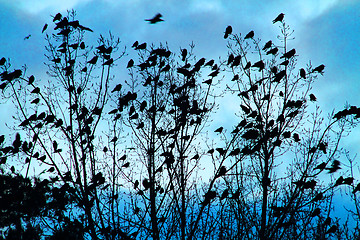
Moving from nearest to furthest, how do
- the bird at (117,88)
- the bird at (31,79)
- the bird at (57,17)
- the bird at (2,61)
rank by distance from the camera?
1. the bird at (57,17)
2. the bird at (2,61)
3. the bird at (31,79)
4. the bird at (117,88)

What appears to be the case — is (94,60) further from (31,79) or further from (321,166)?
(321,166)

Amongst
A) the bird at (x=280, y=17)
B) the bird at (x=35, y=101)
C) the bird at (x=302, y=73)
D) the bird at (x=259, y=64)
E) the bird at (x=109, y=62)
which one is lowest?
the bird at (x=35, y=101)

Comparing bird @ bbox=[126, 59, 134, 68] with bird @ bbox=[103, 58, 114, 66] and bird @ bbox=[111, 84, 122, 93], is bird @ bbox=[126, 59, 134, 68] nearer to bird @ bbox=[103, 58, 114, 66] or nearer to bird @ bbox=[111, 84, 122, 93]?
bird @ bbox=[103, 58, 114, 66]

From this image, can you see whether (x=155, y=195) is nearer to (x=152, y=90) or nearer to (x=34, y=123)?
(x=152, y=90)

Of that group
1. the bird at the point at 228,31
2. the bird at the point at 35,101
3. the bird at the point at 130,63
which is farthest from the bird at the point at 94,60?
the bird at the point at 228,31

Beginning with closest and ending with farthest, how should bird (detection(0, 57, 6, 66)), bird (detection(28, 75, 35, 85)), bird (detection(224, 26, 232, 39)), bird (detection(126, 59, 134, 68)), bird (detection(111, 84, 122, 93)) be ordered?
bird (detection(0, 57, 6, 66)) < bird (detection(28, 75, 35, 85)) < bird (detection(126, 59, 134, 68)) < bird (detection(111, 84, 122, 93)) < bird (detection(224, 26, 232, 39))

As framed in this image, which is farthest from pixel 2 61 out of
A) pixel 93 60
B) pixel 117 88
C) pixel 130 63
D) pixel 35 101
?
pixel 130 63

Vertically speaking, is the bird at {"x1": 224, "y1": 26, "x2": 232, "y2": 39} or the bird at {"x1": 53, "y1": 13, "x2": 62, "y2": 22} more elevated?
the bird at {"x1": 224, "y1": 26, "x2": 232, "y2": 39}

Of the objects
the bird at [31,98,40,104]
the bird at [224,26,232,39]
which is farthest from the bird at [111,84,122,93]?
the bird at [224,26,232,39]

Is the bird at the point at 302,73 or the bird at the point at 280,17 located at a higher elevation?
the bird at the point at 280,17

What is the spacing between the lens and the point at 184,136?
9.92 m

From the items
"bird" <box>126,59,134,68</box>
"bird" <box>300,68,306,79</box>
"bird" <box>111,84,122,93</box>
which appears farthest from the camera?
"bird" <box>300,68,306,79</box>

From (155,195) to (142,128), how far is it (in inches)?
75.2

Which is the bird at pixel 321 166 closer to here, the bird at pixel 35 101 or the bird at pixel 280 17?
the bird at pixel 280 17
